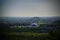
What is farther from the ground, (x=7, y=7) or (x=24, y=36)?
(x=7, y=7)

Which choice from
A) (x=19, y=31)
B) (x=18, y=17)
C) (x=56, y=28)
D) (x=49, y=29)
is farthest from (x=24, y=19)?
(x=56, y=28)

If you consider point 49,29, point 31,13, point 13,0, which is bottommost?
point 49,29

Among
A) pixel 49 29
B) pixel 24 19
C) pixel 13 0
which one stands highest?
pixel 13 0

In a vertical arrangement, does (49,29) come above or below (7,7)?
below

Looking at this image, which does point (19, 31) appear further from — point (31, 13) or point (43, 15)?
point (43, 15)

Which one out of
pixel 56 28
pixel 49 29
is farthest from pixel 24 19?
pixel 56 28

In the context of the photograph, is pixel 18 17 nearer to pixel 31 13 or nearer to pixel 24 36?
pixel 31 13
